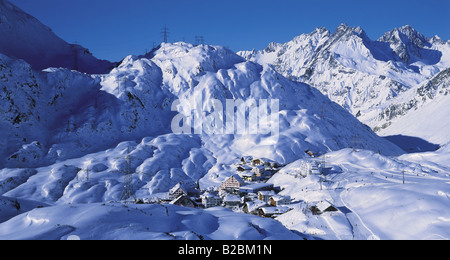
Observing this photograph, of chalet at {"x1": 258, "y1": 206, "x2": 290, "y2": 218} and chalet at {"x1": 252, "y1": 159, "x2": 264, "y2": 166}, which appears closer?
chalet at {"x1": 258, "y1": 206, "x2": 290, "y2": 218}

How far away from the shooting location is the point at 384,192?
5419cm

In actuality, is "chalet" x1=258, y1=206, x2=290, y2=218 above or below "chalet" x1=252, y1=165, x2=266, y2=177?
below

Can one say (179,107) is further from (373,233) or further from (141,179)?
(373,233)

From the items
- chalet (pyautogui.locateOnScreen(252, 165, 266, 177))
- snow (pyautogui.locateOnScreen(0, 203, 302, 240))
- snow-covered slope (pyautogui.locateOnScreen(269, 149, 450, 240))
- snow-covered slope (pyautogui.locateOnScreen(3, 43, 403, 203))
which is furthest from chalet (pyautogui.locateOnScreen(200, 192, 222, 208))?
snow (pyautogui.locateOnScreen(0, 203, 302, 240))

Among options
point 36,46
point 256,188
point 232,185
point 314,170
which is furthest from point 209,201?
point 36,46

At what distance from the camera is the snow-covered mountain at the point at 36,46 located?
5089 inches

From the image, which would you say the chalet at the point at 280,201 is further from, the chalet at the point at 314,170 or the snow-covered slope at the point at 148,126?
the snow-covered slope at the point at 148,126

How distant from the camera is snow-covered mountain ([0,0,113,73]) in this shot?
12925cm

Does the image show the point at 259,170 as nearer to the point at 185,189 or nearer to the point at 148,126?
the point at 185,189

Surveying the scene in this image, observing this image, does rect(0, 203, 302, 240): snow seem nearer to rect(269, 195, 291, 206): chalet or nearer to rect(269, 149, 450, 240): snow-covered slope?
rect(269, 149, 450, 240): snow-covered slope

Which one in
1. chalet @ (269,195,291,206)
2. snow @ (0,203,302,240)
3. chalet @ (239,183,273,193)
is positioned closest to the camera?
snow @ (0,203,302,240)

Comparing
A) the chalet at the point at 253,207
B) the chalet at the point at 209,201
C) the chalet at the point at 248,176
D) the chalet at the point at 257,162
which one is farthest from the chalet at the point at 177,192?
the chalet at the point at 257,162
